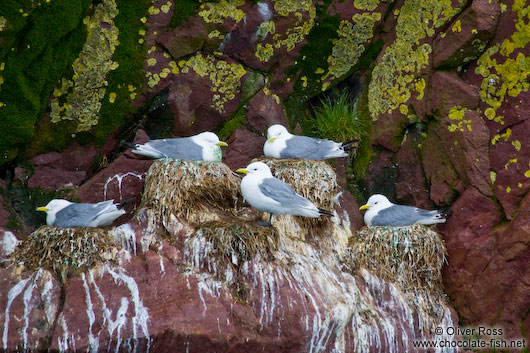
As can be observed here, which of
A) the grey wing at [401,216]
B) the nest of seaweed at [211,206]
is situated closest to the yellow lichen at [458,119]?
the grey wing at [401,216]

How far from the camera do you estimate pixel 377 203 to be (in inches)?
251

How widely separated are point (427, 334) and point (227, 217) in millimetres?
2134

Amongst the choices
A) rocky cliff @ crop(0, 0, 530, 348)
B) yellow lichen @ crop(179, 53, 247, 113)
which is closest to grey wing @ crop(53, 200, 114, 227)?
rocky cliff @ crop(0, 0, 530, 348)

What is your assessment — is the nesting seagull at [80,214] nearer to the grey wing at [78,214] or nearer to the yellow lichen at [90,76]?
the grey wing at [78,214]

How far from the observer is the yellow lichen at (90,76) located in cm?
639

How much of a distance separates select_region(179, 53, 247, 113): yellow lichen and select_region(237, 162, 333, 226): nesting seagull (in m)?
1.63

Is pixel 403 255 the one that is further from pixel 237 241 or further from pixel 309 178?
pixel 237 241

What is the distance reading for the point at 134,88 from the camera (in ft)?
21.9

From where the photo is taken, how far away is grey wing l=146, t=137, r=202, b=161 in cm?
604

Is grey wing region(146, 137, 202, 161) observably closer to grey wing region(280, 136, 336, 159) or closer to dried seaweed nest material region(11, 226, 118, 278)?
grey wing region(280, 136, 336, 159)

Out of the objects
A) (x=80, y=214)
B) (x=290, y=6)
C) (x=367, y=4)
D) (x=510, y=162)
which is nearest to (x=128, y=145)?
(x=80, y=214)

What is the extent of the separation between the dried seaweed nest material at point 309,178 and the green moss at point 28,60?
2340 mm

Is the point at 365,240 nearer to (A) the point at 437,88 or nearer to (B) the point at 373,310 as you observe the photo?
(B) the point at 373,310

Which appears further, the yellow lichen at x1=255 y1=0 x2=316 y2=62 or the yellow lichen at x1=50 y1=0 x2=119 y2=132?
the yellow lichen at x1=255 y1=0 x2=316 y2=62
